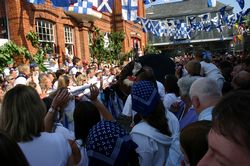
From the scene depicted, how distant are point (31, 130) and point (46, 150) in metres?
0.19

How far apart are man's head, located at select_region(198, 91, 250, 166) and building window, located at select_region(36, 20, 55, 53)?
13.9m

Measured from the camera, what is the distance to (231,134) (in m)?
1.01

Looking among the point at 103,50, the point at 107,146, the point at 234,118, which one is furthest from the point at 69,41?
the point at 234,118

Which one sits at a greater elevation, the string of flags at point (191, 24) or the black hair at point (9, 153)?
the string of flags at point (191, 24)

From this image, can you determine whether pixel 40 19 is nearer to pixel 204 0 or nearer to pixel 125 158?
pixel 125 158

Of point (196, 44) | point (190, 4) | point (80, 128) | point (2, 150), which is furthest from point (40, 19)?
point (190, 4)

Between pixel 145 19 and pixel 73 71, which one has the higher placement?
pixel 145 19

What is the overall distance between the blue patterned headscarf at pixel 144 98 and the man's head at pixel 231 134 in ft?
6.84

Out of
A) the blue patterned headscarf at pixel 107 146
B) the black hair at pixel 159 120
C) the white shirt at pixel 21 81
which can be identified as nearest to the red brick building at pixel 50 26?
the white shirt at pixel 21 81

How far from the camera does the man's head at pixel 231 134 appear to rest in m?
0.99

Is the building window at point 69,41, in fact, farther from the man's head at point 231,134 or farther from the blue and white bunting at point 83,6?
the man's head at point 231,134

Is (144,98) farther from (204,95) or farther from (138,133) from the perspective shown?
(204,95)

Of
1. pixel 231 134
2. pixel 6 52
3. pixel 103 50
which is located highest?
pixel 103 50

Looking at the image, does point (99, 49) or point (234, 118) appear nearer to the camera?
point (234, 118)
